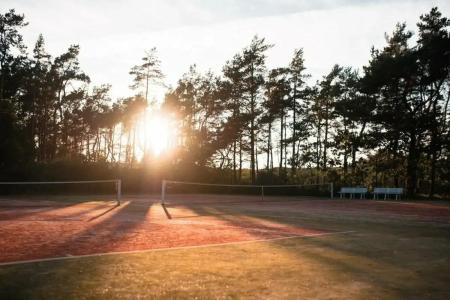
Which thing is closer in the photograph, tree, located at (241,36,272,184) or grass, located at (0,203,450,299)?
grass, located at (0,203,450,299)

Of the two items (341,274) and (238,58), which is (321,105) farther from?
(341,274)

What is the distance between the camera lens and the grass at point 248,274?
18.2 feet

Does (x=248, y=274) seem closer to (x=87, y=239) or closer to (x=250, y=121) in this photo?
(x=87, y=239)

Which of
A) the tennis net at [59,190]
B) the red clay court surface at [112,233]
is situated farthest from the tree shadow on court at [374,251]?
the tennis net at [59,190]

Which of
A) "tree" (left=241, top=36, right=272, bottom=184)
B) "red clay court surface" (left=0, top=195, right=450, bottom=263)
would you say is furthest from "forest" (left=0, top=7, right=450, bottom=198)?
"red clay court surface" (left=0, top=195, right=450, bottom=263)

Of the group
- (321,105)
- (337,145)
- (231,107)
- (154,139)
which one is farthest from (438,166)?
(154,139)

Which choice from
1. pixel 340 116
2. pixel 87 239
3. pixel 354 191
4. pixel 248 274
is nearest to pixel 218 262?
pixel 248 274

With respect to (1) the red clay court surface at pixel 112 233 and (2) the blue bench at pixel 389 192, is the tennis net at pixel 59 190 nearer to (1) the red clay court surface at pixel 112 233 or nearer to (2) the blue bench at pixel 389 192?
(1) the red clay court surface at pixel 112 233

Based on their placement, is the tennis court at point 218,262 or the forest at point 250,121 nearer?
the tennis court at point 218,262

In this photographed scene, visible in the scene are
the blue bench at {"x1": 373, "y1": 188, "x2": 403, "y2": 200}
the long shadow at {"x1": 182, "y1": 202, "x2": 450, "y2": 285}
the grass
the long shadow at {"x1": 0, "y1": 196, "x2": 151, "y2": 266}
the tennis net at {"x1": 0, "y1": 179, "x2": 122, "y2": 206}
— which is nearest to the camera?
the grass

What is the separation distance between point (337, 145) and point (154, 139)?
23.4 m

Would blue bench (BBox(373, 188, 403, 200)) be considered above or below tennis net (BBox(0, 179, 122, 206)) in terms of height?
above

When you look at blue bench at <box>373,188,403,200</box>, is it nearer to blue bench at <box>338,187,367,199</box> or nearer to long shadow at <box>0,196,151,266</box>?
blue bench at <box>338,187,367,199</box>

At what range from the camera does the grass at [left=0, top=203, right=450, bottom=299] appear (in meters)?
5.55
